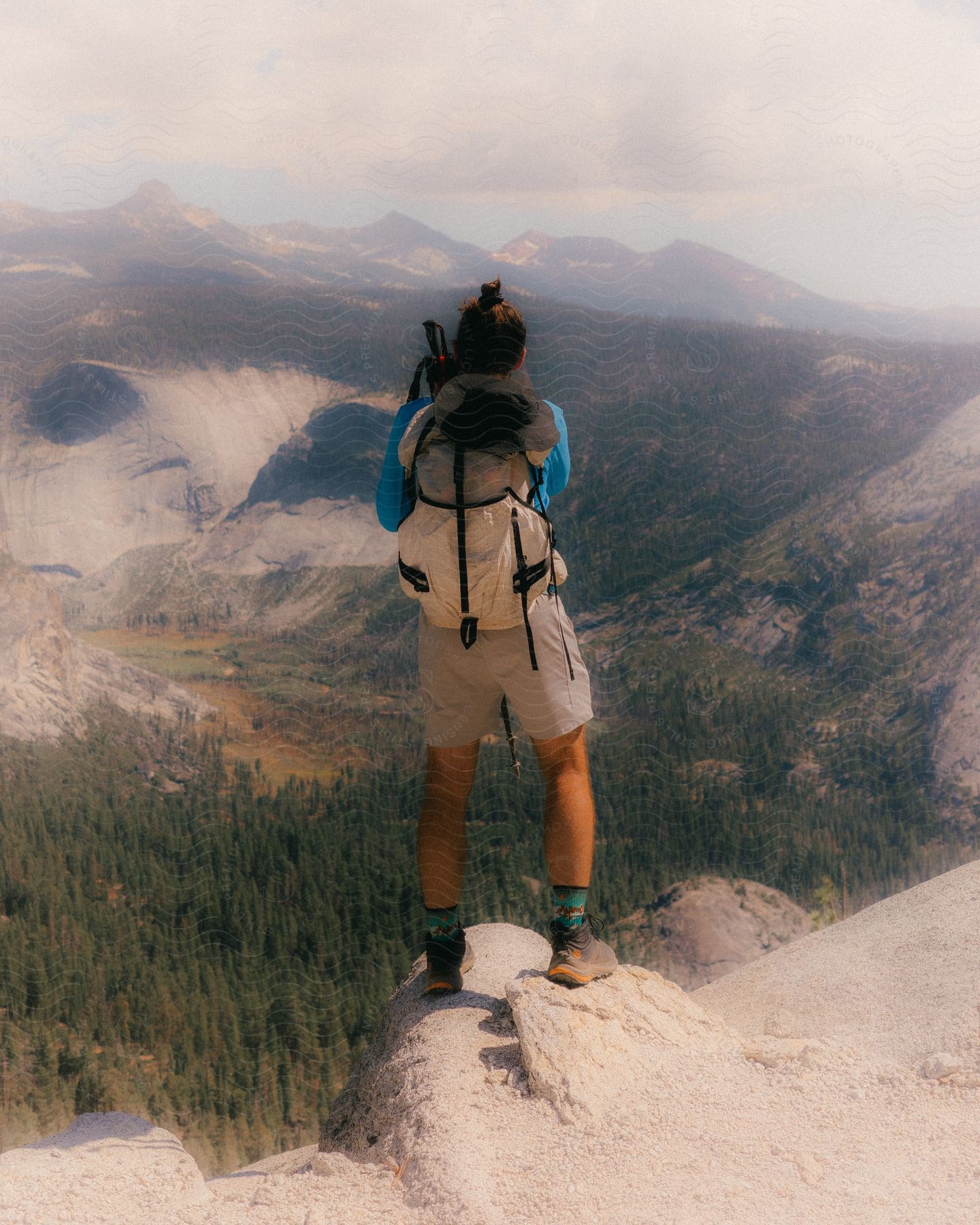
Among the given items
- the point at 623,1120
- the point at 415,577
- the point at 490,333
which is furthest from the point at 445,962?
the point at 490,333

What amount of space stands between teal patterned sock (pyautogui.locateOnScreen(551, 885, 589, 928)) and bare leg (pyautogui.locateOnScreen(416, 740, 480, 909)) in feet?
1.19

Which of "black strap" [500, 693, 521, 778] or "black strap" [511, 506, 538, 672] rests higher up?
"black strap" [511, 506, 538, 672]

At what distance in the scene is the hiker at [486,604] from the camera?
8.58 feet

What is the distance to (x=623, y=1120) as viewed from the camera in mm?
2291

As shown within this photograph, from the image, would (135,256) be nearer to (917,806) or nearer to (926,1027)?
(917,806)

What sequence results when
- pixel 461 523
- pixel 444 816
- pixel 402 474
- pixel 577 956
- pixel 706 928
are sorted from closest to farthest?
pixel 461 523 → pixel 402 474 → pixel 577 956 → pixel 444 816 → pixel 706 928

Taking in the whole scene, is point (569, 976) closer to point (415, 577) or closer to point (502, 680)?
point (502, 680)

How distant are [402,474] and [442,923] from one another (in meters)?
1.56

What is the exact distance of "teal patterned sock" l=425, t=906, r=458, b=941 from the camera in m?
3.12

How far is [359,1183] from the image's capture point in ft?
7.43

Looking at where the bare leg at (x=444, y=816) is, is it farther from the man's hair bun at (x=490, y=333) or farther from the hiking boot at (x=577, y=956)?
the man's hair bun at (x=490, y=333)

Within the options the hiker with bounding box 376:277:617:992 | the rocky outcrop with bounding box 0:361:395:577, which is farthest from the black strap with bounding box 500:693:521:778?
the rocky outcrop with bounding box 0:361:395:577

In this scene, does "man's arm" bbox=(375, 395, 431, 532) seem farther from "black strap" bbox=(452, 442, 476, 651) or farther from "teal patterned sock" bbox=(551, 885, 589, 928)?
"teal patterned sock" bbox=(551, 885, 589, 928)

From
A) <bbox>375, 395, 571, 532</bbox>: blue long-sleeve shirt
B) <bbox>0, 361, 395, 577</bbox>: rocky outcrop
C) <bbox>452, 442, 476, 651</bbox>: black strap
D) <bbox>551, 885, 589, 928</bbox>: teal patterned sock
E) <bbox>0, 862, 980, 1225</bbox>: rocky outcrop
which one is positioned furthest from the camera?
<bbox>0, 361, 395, 577</bbox>: rocky outcrop
